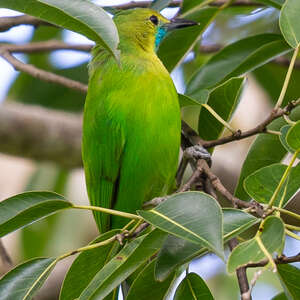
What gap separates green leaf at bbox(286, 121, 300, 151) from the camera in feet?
6.12

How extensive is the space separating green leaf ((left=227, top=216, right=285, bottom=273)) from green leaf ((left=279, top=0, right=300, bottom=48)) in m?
0.85

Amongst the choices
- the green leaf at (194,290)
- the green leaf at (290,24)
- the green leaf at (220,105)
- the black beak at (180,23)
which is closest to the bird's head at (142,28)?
the black beak at (180,23)

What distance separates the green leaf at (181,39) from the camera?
3.15 meters

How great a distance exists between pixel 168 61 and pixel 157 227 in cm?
160

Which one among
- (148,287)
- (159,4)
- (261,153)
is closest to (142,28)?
(159,4)

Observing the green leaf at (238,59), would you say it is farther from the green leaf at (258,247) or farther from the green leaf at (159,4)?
the green leaf at (258,247)

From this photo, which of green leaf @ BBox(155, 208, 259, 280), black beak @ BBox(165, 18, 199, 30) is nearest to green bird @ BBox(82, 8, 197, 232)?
black beak @ BBox(165, 18, 199, 30)

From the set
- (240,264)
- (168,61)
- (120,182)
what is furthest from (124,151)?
(240,264)

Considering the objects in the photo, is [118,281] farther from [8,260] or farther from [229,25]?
[229,25]

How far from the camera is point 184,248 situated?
1846mm

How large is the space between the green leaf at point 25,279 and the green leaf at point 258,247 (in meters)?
0.66

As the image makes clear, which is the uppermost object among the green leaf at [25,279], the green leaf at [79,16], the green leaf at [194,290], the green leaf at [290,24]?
the green leaf at [79,16]

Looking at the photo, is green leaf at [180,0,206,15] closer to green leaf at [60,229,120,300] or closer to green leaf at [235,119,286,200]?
green leaf at [235,119,286,200]

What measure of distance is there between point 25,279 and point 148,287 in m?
0.37
